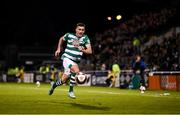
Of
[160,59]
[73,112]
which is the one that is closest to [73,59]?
[73,112]

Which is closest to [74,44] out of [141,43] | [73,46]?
[73,46]

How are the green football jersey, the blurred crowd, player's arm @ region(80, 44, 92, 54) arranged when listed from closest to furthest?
player's arm @ region(80, 44, 92, 54) → the green football jersey → the blurred crowd

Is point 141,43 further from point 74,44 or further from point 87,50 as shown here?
point 87,50

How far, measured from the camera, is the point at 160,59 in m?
34.8

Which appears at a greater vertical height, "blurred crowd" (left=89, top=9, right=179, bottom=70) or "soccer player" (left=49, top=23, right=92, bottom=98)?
"blurred crowd" (left=89, top=9, right=179, bottom=70)

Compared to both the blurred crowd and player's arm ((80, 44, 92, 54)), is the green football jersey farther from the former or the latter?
the blurred crowd

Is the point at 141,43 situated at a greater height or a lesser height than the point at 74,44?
greater

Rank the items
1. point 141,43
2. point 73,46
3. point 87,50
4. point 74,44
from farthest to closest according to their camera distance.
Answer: point 141,43 → point 73,46 → point 74,44 → point 87,50

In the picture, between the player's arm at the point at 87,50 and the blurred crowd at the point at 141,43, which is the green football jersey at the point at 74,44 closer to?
the player's arm at the point at 87,50

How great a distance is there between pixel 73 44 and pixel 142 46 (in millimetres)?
26166

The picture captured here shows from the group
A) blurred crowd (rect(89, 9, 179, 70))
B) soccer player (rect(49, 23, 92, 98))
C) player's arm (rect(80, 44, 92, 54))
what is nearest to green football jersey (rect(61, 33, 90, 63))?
soccer player (rect(49, 23, 92, 98))

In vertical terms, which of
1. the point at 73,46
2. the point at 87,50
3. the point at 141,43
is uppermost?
the point at 141,43

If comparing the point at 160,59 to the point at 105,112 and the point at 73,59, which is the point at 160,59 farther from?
the point at 105,112

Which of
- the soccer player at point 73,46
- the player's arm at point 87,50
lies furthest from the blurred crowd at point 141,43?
the player's arm at point 87,50
